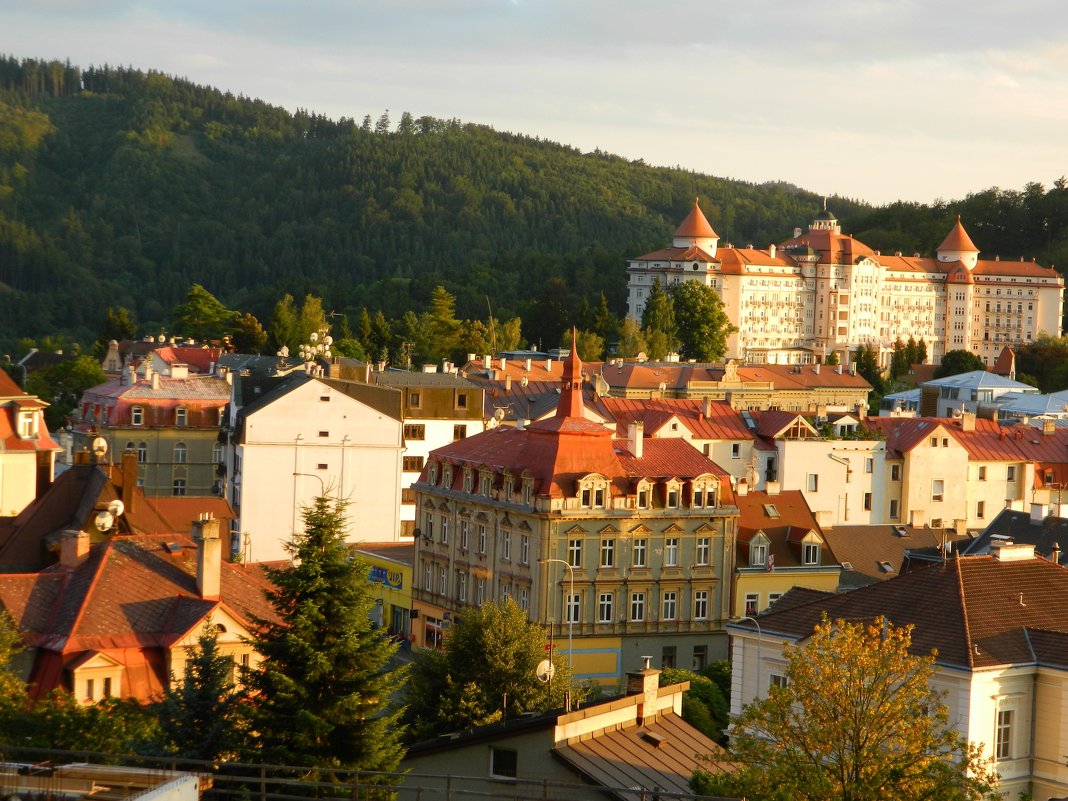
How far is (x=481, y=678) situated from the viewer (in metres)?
43.1

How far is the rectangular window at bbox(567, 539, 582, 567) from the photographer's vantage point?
2283 inches

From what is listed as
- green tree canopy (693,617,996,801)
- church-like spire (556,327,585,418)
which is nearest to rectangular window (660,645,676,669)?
church-like spire (556,327,585,418)

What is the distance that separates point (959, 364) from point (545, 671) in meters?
129

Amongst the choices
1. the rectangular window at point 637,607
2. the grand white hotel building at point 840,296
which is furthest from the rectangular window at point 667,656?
the grand white hotel building at point 840,296

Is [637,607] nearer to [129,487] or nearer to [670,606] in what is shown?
[670,606]

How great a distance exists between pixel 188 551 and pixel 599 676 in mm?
20194

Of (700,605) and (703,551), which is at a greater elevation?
(703,551)

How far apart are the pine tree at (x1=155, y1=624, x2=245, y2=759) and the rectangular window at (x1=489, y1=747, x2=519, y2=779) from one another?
4.79m

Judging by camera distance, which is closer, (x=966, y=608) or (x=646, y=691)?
(x=646, y=691)

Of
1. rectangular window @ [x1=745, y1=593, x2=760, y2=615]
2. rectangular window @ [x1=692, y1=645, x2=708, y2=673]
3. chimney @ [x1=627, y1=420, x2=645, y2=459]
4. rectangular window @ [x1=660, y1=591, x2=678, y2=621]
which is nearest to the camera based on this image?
rectangular window @ [x1=692, y1=645, x2=708, y2=673]

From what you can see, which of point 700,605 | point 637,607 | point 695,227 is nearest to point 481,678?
point 637,607

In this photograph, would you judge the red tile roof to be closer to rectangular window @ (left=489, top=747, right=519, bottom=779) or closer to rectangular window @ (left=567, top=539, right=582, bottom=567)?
rectangular window @ (left=567, top=539, right=582, bottom=567)

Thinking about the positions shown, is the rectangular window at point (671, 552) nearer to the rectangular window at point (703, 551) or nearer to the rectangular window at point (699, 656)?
the rectangular window at point (703, 551)

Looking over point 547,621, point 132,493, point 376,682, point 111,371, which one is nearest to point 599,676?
point 547,621
